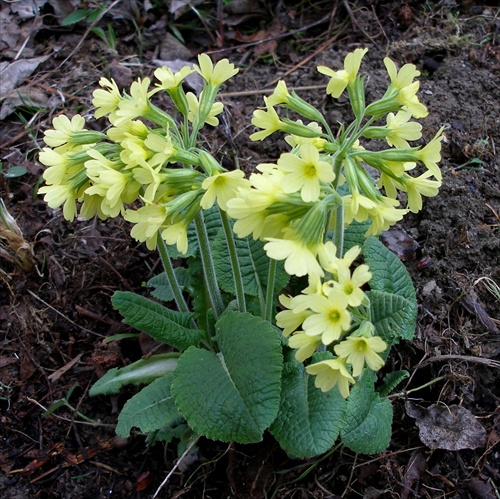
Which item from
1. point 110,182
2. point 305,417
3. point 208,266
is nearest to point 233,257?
point 208,266

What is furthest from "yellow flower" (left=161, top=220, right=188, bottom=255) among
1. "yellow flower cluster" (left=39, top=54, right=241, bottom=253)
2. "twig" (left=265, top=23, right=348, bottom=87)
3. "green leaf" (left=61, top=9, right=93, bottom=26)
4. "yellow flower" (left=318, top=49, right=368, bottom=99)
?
"green leaf" (left=61, top=9, right=93, bottom=26)

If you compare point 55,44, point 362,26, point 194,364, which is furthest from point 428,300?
point 55,44

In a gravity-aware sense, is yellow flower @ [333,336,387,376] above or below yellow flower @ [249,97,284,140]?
below

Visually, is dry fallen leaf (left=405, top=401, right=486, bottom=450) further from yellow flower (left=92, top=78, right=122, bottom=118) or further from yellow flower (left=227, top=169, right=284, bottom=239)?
yellow flower (left=92, top=78, right=122, bottom=118)

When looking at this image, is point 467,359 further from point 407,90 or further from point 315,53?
point 315,53

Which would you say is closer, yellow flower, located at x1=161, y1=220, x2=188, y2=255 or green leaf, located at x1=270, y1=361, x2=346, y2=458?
yellow flower, located at x1=161, y1=220, x2=188, y2=255

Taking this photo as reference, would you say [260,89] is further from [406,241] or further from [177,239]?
[177,239]

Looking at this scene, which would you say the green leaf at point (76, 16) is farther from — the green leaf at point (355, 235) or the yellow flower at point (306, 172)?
the yellow flower at point (306, 172)
